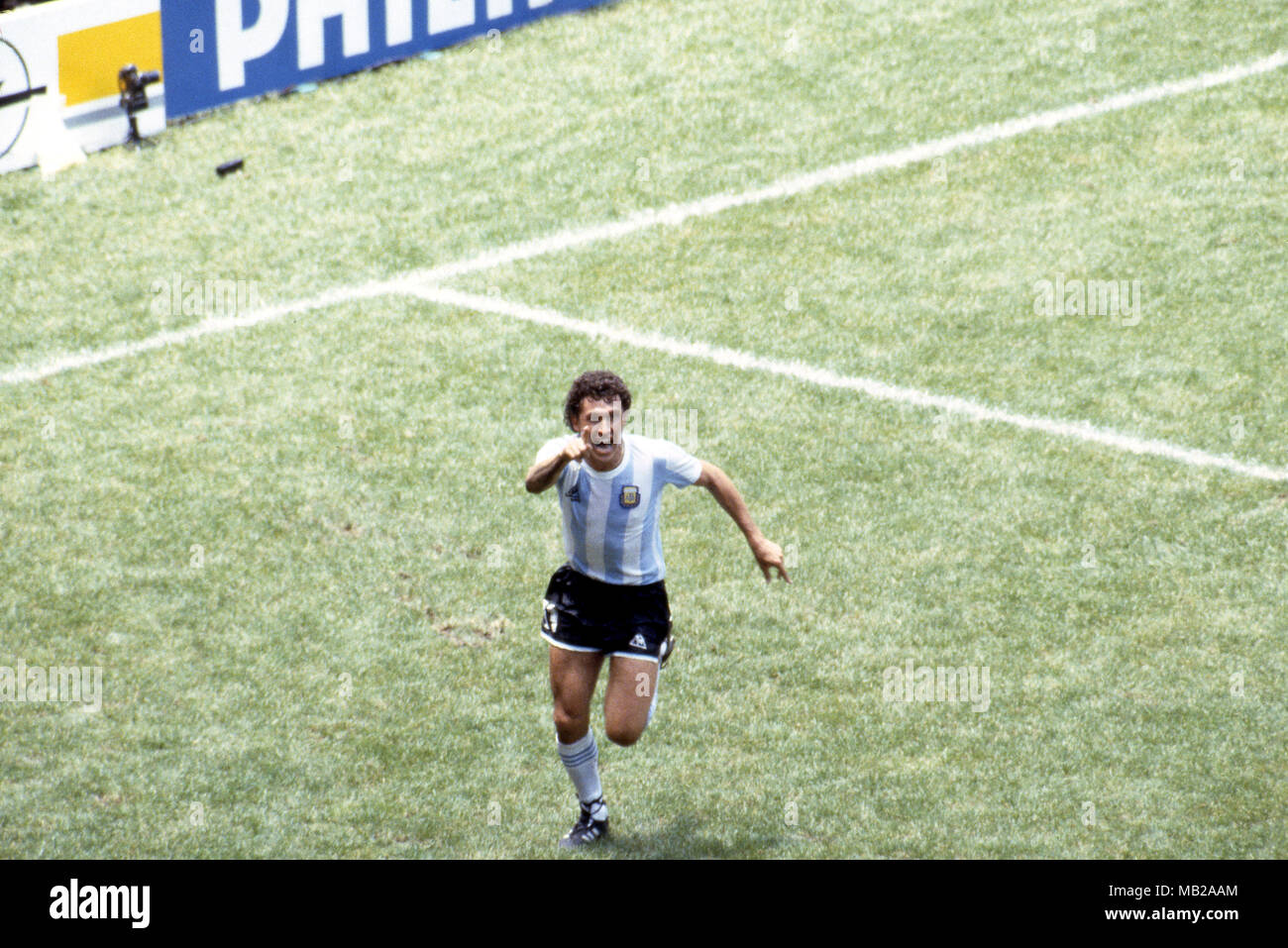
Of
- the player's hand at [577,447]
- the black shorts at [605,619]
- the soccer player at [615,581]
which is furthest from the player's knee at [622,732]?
the player's hand at [577,447]

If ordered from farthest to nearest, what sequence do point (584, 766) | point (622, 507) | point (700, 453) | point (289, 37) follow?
point (289, 37) → point (700, 453) → point (584, 766) → point (622, 507)

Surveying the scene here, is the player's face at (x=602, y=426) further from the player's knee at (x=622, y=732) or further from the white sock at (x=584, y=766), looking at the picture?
the white sock at (x=584, y=766)

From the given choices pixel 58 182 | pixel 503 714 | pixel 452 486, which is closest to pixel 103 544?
pixel 452 486

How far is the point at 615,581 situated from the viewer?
8.68m

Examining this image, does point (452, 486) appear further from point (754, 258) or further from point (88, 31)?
point (88, 31)

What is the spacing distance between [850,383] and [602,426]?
5.24 metres

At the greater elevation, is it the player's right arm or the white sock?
the player's right arm

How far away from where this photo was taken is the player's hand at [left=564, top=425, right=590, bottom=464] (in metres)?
7.90

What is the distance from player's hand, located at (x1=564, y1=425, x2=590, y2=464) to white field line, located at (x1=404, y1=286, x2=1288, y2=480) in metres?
5.12

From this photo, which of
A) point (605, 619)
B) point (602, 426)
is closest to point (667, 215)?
point (605, 619)

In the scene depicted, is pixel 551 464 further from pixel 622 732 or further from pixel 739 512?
pixel 622 732

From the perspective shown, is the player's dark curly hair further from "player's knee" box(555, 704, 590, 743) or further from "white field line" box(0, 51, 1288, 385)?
"white field line" box(0, 51, 1288, 385)

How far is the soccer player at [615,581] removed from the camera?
851 cm

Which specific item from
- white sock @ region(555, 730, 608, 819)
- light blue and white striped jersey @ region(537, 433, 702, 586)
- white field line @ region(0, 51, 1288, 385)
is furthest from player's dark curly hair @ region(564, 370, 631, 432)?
white field line @ region(0, 51, 1288, 385)
